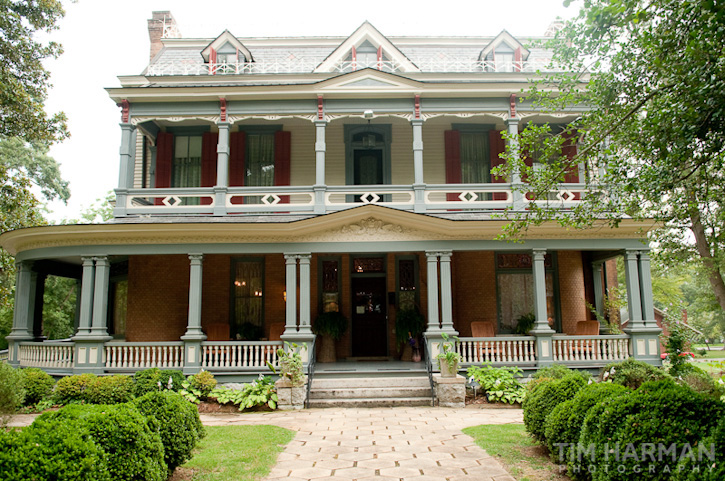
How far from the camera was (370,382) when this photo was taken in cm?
1166

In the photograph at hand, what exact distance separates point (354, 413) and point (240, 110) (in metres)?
8.16

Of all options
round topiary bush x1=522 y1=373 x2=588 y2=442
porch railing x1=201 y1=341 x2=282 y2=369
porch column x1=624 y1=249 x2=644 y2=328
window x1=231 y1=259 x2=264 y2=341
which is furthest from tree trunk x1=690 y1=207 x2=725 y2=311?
window x1=231 y1=259 x2=264 y2=341

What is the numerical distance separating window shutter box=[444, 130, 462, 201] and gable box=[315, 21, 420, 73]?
6.95ft

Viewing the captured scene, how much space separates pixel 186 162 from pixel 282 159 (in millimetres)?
2857

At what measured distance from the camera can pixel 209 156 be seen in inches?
598

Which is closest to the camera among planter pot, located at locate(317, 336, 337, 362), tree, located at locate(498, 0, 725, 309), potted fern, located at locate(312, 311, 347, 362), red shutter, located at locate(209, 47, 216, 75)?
tree, located at locate(498, 0, 725, 309)

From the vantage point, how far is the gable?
14.7m

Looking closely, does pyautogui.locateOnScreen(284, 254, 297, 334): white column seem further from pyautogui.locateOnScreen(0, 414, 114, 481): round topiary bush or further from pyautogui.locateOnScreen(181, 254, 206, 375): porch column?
pyautogui.locateOnScreen(0, 414, 114, 481): round topiary bush

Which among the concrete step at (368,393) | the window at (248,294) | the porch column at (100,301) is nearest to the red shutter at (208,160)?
the window at (248,294)

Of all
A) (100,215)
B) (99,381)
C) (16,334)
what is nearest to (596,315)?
(99,381)

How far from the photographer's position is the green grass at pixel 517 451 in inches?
242

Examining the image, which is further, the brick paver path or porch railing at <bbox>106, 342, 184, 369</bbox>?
porch railing at <bbox>106, 342, 184, 369</bbox>

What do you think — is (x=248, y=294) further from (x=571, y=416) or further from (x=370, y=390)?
(x=571, y=416)

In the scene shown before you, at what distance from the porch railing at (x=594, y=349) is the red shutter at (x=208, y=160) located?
1008cm
